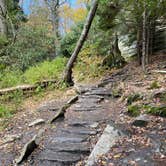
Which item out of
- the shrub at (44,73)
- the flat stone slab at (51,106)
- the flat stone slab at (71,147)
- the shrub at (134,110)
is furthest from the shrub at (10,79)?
the flat stone slab at (71,147)

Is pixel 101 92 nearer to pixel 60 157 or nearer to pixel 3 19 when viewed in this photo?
pixel 60 157

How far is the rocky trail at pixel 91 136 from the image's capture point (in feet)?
16.6

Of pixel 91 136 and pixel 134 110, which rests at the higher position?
pixel 134 110

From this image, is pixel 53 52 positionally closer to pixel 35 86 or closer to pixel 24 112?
pixel 35 86

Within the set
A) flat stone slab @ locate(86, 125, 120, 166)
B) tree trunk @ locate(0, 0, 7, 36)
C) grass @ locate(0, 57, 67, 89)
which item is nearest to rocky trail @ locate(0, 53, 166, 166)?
flat stone slab @ locate(86, 125, 120, 166)

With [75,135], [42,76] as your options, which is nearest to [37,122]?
[75,135]

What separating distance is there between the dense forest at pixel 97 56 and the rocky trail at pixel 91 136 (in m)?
0.28

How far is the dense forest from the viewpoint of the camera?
9281mm

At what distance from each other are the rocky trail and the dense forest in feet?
0.92

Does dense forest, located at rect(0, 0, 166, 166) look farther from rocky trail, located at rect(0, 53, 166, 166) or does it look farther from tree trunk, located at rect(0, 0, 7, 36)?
rocky trail, located at rect(0, 53, 166, 166)

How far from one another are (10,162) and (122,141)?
196 cm

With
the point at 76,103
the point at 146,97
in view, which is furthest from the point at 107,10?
the point at 146,97

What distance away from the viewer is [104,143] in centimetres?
543

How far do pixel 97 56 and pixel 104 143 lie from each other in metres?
9.76
